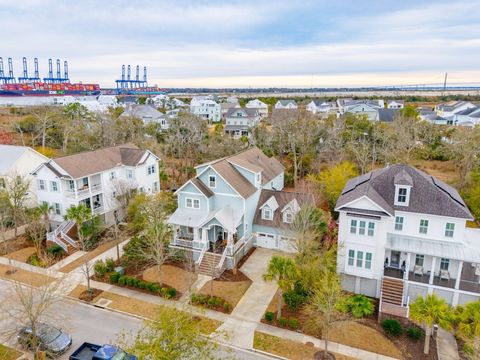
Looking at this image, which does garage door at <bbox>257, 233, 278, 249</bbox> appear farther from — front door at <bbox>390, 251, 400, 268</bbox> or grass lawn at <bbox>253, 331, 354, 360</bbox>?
grass lawn at <bbox>253, 331, 354, 360</bbox>

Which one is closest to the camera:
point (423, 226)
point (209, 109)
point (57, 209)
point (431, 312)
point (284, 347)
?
point (431, 312)

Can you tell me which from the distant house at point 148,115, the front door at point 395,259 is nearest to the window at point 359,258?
the front door at point 395,259

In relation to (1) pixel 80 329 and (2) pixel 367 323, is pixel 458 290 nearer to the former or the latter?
(2) pixel 367 323

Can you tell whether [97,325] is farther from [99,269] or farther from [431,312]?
[431,312]

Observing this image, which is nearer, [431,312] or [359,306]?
[431,312]

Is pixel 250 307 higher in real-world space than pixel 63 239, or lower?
lower

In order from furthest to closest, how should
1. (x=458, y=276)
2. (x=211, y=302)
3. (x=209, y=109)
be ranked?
(x=209, y=109) → (x=211, y=302) → (x=458, y=276)

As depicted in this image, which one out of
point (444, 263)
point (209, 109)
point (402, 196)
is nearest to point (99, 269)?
point (402, 196)

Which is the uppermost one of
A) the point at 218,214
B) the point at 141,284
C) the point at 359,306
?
the point at 218,214

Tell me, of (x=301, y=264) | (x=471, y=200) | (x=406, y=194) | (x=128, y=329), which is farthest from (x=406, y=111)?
(x=128, y=329)
